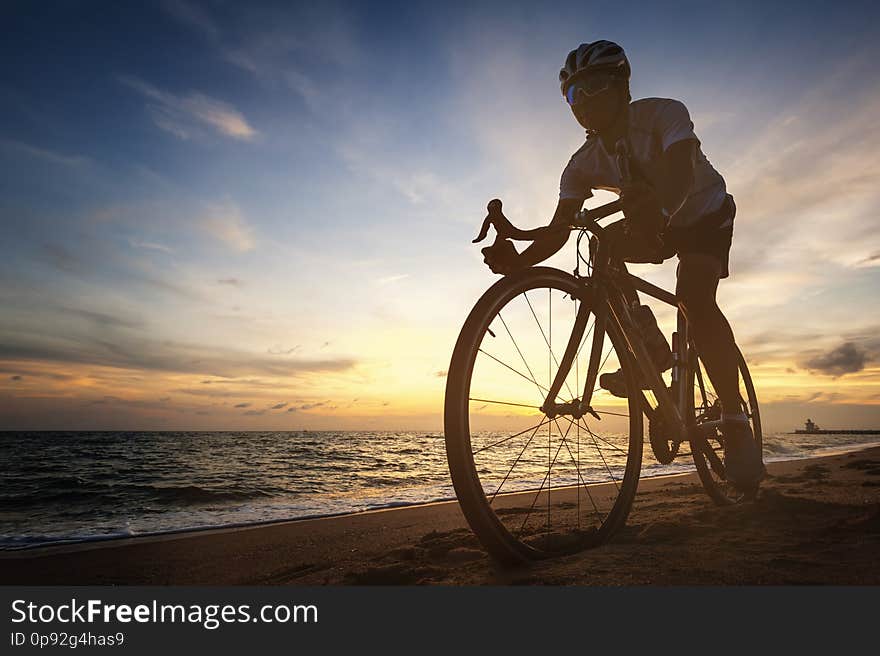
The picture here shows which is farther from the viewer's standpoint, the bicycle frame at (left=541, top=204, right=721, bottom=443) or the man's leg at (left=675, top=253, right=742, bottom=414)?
the man's leg at (left=675, top=253, right=742, bottom=414)

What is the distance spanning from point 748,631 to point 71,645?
6.77 feet

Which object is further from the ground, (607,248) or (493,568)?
(607,248)

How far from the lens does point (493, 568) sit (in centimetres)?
220

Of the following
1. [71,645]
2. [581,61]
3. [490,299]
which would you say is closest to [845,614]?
[490,299]

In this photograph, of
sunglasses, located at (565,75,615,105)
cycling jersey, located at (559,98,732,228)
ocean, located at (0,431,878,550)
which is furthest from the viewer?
ocean, located at (0,431,878,550)

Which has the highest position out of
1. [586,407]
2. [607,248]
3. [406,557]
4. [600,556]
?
[607,248]

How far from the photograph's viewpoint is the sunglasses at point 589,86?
290 cm

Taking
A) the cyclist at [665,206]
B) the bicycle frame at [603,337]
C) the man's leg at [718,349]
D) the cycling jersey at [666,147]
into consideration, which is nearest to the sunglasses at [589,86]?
the cyclist at [665,206]

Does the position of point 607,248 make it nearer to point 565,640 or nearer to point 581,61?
point 581,61

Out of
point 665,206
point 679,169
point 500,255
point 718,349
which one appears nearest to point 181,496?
point 500,255

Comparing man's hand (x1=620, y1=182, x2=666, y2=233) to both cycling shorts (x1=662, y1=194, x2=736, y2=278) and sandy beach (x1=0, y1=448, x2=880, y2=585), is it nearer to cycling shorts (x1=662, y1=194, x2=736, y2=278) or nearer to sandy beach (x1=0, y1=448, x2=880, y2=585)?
cycling shorts (x1=662, y1=194, x2=736, y2=278)

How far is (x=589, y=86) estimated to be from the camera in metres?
2.93

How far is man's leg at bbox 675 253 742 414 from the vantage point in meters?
2.96

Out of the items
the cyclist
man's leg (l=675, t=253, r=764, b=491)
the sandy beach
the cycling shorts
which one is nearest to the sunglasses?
the cyclist
